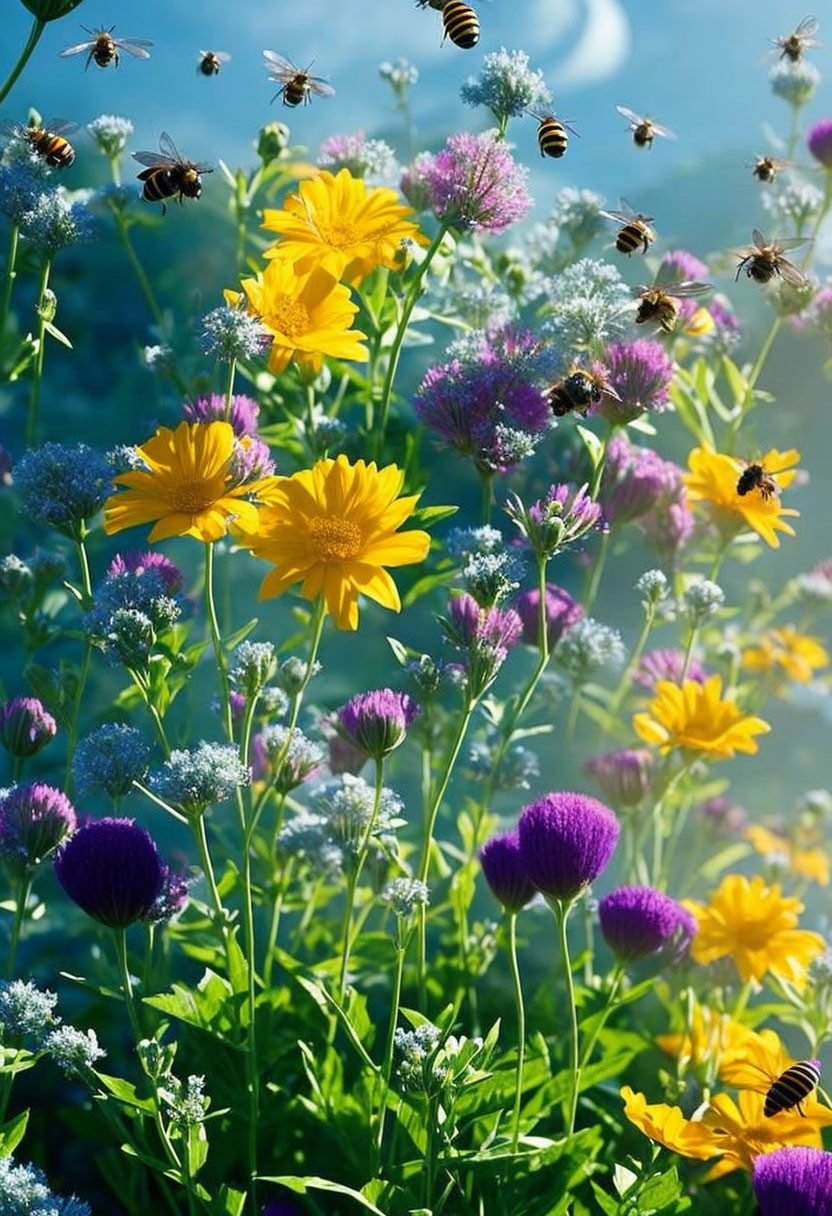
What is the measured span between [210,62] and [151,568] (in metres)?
0.39

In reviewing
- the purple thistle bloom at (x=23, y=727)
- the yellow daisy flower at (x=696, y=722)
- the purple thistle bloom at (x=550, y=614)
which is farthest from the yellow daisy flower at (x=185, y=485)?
the yellow daisy flower at (x=696, y=722)

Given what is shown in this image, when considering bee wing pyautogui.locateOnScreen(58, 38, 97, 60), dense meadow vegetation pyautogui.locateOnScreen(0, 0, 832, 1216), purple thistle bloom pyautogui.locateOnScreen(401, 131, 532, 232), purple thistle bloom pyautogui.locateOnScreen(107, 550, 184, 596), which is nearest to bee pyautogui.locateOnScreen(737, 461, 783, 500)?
dense meadow vegetation pyautogui.locateOnScreen(0, 0, 832, 1216)

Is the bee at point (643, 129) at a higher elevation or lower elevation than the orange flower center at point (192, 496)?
higher

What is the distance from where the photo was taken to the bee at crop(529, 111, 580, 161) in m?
0.82

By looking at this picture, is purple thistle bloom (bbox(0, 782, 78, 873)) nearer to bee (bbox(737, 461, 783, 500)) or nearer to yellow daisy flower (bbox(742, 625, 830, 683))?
bee (bbox(737, 461, 783, 500))

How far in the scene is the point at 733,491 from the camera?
910 mm

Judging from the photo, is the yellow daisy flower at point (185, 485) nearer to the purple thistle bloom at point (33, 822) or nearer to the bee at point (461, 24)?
the purple thistle bloom at point (33, 822)

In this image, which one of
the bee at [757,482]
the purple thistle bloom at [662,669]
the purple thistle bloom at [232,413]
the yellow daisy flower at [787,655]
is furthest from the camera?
the yellow daisy flower at [787,655]

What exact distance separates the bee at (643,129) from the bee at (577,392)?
0.83 feet

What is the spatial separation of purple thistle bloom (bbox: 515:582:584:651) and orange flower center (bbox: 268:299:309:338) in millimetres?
207

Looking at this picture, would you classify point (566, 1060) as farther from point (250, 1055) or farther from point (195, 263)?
point (195, 263)

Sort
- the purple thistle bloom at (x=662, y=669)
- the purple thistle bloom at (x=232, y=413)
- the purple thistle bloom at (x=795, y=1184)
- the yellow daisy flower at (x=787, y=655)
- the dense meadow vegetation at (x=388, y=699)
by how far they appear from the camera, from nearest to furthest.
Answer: the purple thistle bloom at (x=795, y=1184)
the dense meadow vegetation at (x=388, y=699)
the purple thistle bloom at (x=232, y=413)
the purple thistle bloom at (x=662, y=669)
the yellow daisy flower at (x=787, y=655)

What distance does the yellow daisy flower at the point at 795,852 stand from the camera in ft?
3.96

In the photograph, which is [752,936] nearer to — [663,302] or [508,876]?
[508,876]
